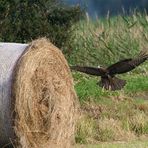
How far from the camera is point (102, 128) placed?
9.36 metres

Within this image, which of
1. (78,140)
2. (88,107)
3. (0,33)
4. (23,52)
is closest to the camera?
(23,52)

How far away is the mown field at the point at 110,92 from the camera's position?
30.7 feet

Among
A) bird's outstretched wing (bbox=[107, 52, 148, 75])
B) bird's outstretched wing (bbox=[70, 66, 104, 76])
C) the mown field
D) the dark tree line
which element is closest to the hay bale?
bird's outstretched wing (bbox=[70, 66, 104, 76])

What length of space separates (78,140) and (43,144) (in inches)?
25.1

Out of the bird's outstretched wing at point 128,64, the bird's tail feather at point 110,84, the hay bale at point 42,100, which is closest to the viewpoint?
the hay bale at point 42,100

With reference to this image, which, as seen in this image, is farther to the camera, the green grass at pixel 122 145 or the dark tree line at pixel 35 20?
the dark tree line at pixel 35 20

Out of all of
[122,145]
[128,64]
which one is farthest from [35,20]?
[122,145]

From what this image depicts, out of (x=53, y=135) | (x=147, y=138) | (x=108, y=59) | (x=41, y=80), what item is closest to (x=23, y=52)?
(x=41, y=80)

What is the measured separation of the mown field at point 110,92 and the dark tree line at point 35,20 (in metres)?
0.71

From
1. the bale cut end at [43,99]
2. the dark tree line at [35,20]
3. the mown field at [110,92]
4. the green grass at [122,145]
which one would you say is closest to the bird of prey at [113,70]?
the bale cut end at [43,99]

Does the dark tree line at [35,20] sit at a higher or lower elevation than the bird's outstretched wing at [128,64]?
higher

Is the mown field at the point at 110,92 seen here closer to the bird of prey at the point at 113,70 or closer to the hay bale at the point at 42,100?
the hay bale at the point at 42,100

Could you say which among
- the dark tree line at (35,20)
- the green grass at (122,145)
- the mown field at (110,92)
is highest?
the dark tree line at (35,20)

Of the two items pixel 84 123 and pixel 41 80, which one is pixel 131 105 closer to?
pixel 84 123
